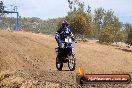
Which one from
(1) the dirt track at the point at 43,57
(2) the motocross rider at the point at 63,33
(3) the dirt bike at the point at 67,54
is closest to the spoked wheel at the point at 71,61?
(3) the dirt bike at the point at 67,54

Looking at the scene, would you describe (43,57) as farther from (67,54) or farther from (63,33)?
(63,33)

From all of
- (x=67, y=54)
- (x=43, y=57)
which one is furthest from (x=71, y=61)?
(x=43, y=57)

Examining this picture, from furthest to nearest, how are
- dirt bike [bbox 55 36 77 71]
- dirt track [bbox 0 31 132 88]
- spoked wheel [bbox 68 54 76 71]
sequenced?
1. dirt track [bbox 0 31 132 88]
2. spoked wheel [bbox 68 54 76 71]
3. dirt bike [bbox 55 36 77 71]

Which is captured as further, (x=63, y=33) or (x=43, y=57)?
(x=43, y=57)

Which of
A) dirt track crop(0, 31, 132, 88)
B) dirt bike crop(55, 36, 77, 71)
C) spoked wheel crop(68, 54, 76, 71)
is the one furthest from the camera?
dirt track crop(0, 31, 132, 88)

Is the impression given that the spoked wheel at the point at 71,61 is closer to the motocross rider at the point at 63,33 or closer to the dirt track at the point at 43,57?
the motocross rider at the point at 63,33

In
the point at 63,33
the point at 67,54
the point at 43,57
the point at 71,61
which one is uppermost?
the point at 63,33

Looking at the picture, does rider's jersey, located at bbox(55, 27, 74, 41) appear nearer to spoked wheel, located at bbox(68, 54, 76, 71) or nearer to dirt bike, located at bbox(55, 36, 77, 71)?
dirt bike, located at bbox(55, 36, 77, 71)

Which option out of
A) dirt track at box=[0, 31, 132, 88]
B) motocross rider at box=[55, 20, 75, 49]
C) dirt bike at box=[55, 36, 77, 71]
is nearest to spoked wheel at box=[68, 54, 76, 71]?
dirt bike at box=[55, 36, 77, 71]

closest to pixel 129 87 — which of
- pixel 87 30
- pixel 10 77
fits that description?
pixel 10 77

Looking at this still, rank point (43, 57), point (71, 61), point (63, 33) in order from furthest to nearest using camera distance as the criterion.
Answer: point (43, 57)
point (71, 61)
point (63, 33)

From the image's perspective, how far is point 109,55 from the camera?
49750mm

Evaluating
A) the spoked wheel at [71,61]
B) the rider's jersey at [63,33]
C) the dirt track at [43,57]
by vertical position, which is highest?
the rider's jersey at [63,33]

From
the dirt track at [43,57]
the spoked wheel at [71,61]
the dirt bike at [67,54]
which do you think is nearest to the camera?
the dirt bike at [67,54]
